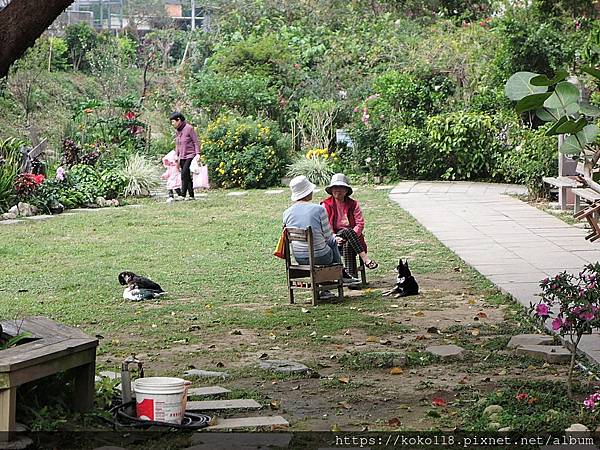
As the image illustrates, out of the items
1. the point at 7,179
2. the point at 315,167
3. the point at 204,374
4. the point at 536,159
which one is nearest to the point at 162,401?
the point at 204,374

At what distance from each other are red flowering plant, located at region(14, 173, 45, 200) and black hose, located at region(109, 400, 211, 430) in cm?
1123

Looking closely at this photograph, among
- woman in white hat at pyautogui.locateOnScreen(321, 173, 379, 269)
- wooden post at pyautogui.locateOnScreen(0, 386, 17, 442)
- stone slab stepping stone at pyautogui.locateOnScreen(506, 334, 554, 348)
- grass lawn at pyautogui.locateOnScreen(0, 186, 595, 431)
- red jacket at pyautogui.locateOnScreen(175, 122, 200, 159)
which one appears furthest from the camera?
red jacket at pyautogui.locateOnScreen(175, 122, 200, 159)

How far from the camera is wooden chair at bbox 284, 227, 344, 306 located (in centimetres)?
881

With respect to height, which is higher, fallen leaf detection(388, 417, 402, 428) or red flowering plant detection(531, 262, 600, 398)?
red flowering plant detection(531, 262, 600, 398)

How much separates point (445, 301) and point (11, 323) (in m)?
4.28

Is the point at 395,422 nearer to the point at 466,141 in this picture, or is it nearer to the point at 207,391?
the point at 207,391

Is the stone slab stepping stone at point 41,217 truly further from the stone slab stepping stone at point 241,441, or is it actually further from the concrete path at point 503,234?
the stone slab stepping stone at point 241,441

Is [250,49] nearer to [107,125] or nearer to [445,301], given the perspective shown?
[107,125]

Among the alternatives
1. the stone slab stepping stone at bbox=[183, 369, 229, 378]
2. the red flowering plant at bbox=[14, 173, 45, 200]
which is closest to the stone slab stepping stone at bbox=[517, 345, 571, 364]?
the stone slab stepping stone at bbox=[183, 369, 229, 378]

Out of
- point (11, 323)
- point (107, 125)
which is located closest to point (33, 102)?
point (107, 125)

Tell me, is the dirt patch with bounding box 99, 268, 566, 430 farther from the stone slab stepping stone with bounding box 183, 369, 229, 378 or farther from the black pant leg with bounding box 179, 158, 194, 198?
the black pant leg with bounding box 179, 158, 194, 198

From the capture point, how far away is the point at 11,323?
562 cm

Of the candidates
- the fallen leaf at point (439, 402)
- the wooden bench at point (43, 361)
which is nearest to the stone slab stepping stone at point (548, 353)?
the fallen leaf at point (439, 402)

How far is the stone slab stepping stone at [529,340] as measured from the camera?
6.86m
